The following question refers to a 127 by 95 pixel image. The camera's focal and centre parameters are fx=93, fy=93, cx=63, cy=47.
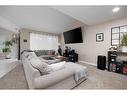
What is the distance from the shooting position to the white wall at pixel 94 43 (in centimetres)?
408

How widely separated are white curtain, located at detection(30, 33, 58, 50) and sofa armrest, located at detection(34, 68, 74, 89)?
208 inches

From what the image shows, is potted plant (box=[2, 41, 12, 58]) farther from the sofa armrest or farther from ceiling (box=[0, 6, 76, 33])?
the sofa armrest

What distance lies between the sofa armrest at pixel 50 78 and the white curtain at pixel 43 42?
5286mm

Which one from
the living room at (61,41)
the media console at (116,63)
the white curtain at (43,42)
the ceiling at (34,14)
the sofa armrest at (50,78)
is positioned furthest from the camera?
the white curtain at (43,42)

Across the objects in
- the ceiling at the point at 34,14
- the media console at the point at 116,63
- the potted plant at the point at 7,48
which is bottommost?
the media console at the point at 116,63

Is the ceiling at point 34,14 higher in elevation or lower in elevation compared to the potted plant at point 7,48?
higher

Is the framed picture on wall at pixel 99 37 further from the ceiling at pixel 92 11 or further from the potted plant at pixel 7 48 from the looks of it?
the potted plant at pixel 7 48

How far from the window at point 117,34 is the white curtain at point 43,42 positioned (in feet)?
15.1

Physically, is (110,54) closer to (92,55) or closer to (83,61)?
(92,55)

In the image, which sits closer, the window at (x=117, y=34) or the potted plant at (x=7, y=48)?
the window at (x=117, y=34)

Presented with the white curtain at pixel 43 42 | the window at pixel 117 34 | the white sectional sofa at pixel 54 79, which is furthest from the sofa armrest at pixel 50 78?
the white curtain at pixel 43 42

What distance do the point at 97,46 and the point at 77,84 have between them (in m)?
2.84

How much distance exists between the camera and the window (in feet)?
11.9

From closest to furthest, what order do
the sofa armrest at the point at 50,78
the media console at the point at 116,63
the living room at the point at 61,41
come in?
the sofa armrest at the point at 50,78
the living room at the point at 61,41
the media console at the point at 116,63
